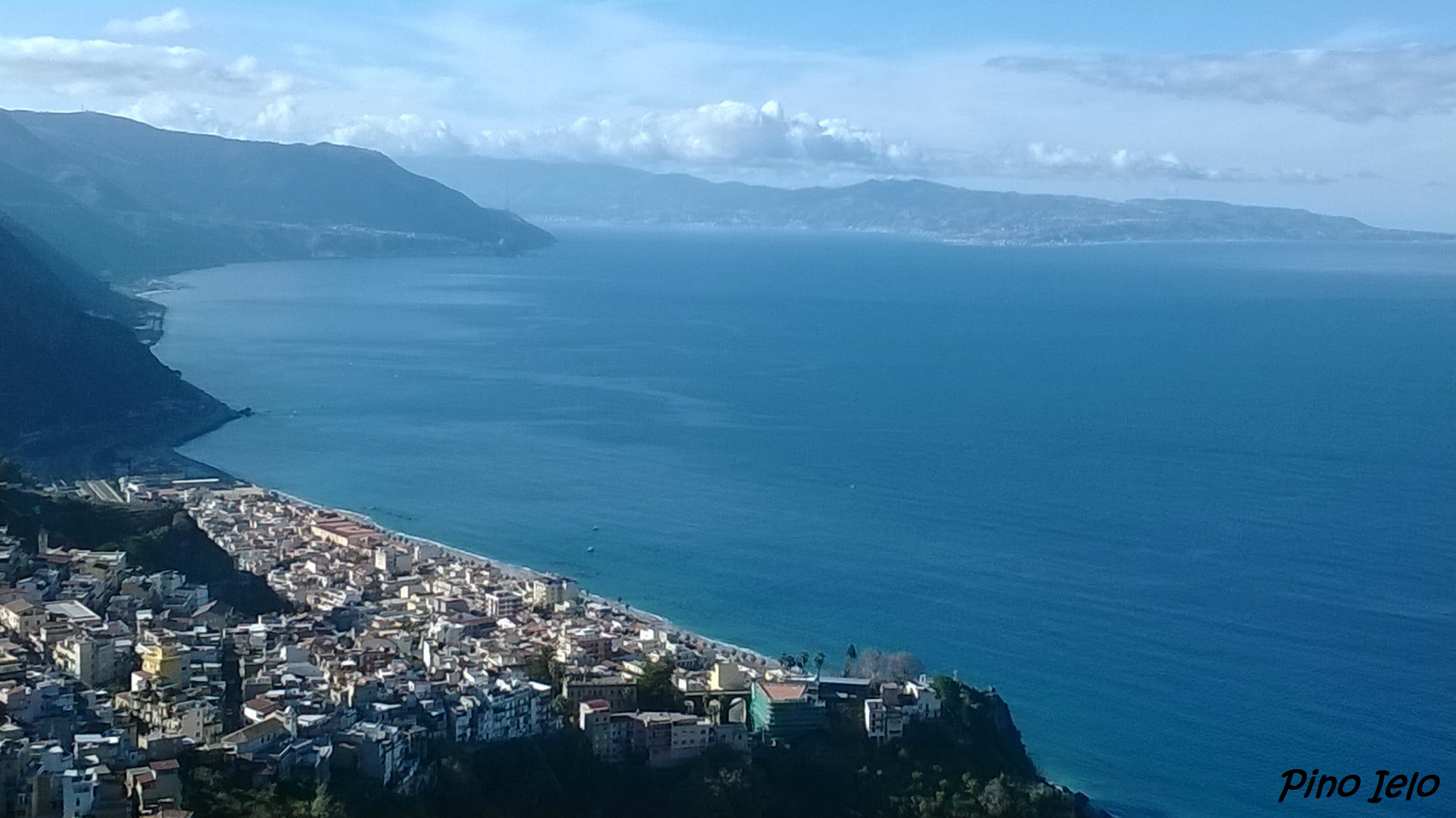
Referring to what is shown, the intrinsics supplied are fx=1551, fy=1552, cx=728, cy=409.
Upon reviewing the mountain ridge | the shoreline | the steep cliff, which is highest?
the mountain ridge

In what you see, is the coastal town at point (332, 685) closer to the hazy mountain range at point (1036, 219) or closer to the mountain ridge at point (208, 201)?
the mountain ridge at point (208, 201)

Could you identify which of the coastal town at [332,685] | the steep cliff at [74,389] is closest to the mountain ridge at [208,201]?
the steep cliff at [74,389]

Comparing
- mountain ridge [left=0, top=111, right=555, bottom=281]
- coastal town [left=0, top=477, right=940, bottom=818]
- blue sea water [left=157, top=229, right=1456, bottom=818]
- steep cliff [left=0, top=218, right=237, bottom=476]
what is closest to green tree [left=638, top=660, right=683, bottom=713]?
coastal town [left=0, top=477, right=940, bottom=818]

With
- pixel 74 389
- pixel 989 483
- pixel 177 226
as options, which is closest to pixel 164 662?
pixel 989 483

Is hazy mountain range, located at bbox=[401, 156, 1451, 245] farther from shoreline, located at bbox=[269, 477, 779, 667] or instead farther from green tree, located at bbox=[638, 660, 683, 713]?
green tree, located at bbox=[638, 660, 683, 713]

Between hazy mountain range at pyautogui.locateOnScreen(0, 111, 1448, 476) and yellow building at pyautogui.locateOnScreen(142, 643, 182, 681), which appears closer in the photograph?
yellow building at pyautogui.locateOnScreen(142, 643, 182, 681)

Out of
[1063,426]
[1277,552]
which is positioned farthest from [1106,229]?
[1277,552]
